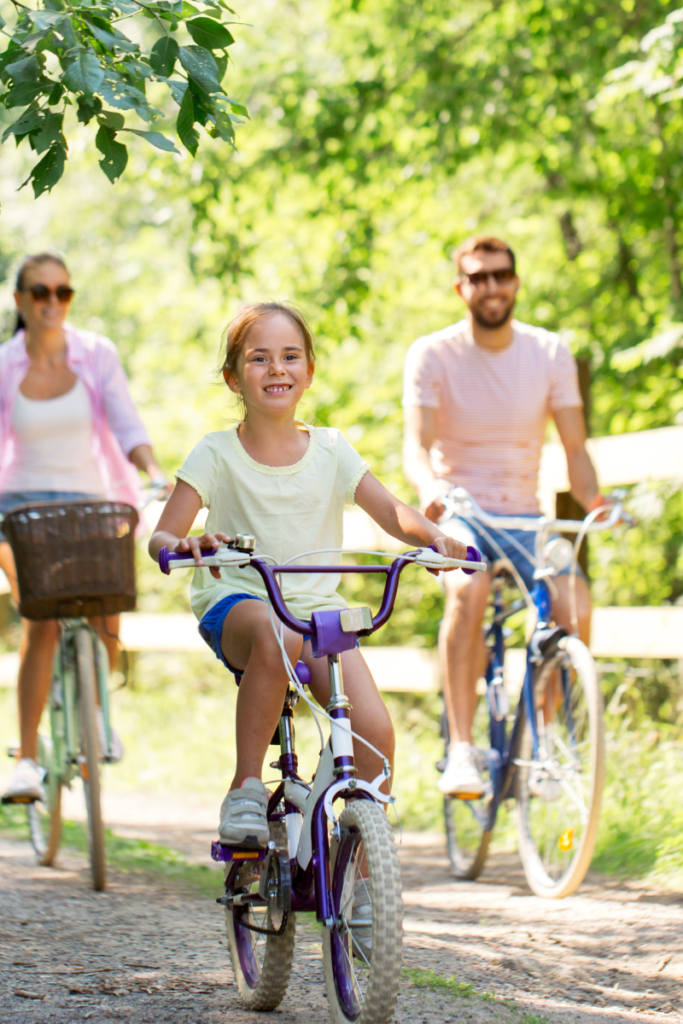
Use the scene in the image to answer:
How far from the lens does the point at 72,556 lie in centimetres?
407

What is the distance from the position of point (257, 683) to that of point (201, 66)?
54.6 inches

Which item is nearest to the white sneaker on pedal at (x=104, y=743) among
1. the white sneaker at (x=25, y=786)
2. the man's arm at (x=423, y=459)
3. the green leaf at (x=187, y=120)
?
the white sneaker at (x=25, y=786)

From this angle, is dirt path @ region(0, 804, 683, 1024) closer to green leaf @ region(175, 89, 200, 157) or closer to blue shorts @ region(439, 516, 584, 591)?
blue shorts @ region(439, 516, 584, 591)

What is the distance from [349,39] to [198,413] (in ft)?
18.0

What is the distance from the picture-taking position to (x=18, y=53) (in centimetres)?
255

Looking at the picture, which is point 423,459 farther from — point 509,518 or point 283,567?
point 283,567

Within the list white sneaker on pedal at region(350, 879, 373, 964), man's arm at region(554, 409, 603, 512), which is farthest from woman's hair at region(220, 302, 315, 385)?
man's arm at region(554, 409, 603, 512)

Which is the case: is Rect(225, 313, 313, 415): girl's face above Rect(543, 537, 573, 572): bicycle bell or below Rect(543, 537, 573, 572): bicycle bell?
above

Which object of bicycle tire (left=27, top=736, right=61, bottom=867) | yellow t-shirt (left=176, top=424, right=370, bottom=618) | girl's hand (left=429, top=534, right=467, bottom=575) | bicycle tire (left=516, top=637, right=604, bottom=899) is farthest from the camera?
bicycle tire (left=27, top=736, right=61, bottom=867)

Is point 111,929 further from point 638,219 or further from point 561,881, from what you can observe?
point 638,219

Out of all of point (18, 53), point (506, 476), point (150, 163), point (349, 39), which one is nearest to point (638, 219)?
point (349, 39)

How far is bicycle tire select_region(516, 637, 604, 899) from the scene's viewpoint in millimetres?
3699

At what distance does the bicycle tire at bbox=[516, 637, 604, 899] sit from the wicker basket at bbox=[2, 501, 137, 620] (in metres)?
1.56

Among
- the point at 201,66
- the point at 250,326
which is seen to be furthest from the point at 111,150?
the point at 250,326
